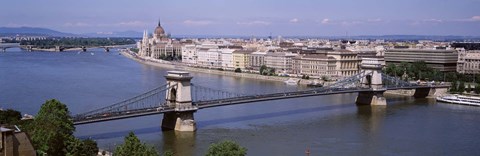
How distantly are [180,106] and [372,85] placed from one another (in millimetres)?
9024

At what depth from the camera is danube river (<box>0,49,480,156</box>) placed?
476 inches

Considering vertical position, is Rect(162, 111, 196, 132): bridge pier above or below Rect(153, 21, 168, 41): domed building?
below

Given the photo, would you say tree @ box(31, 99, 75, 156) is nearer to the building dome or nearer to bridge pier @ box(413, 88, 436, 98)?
bridge pier @ box(413, 88, 436, 98)

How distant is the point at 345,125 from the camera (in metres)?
15.2

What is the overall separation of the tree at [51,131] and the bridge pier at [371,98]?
12219 mm

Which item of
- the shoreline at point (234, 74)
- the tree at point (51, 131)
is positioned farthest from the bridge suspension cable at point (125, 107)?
the shoreline at point (234, 74)

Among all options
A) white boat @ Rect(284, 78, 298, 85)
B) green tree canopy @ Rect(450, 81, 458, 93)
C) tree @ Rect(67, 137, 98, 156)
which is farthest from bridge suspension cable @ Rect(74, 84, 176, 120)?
green tree canopy @ Rect(450, 81, 458, 93)

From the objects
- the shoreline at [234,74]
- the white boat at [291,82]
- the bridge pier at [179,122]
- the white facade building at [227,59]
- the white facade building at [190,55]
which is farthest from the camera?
the white facade building at [190,55]

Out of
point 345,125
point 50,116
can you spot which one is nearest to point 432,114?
point 345,125

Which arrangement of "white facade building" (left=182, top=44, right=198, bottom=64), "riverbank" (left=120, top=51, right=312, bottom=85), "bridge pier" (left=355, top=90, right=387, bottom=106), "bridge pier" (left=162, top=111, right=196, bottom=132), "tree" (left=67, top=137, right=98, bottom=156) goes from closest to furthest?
1. "tree" (left=67, top=137, right=98, bottom=156)
2. "bridge pier" (left=162, top=111, right=196, bottom=132)
3. "bridge pier" (left=355, top=90, right=387, bottom=106)
4. "riverbank" (left=120, top=51, right=312, bottom=85)
5. "white facade building" (left=182, top=44, right=198, bottom=64)

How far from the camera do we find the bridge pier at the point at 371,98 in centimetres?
1992

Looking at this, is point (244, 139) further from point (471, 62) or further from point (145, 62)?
point (145, 62)

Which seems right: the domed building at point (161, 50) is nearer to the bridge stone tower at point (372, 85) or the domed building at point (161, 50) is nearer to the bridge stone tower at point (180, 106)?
the bridge stone tower at point (372, 85)

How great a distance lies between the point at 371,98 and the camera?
790 inches
